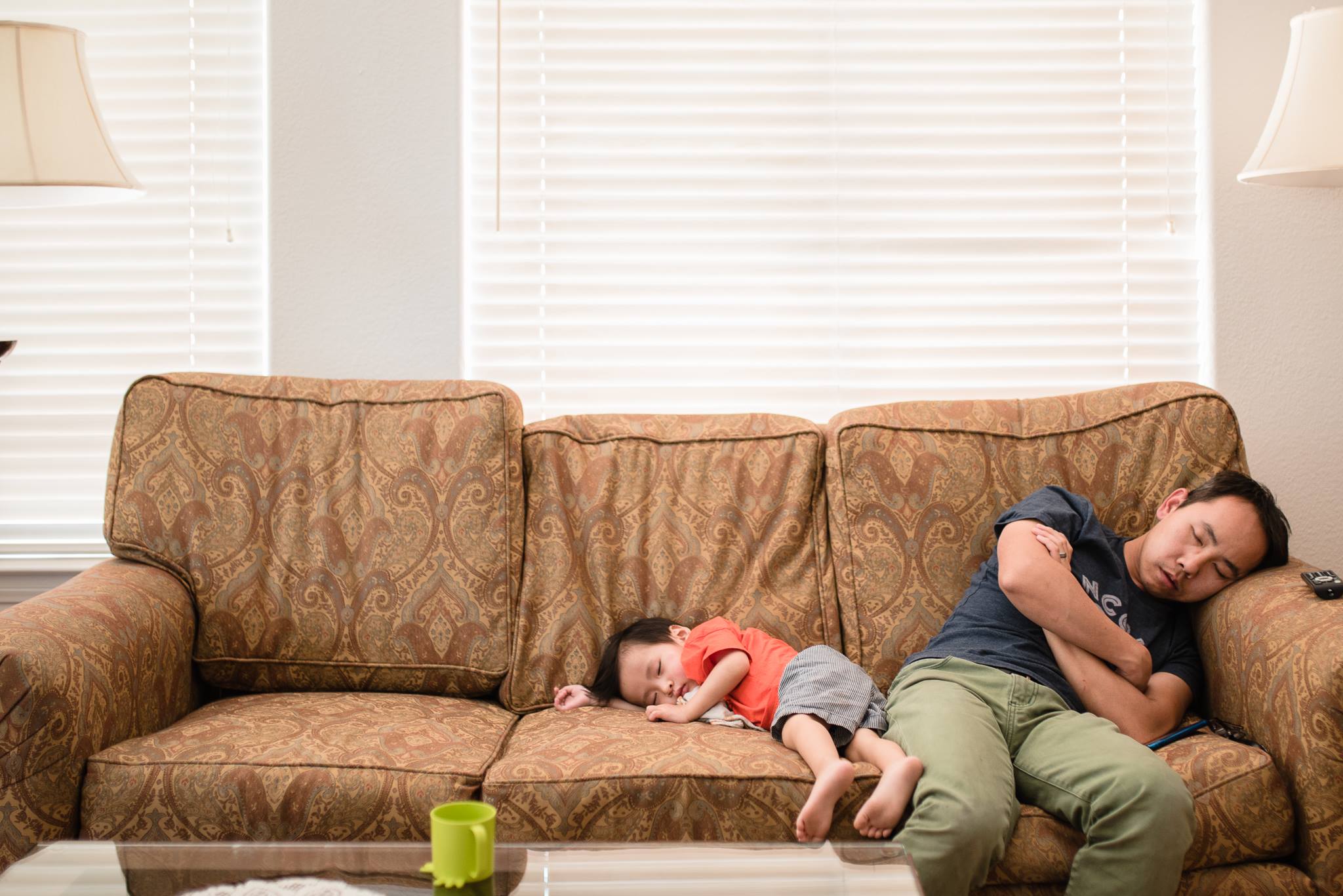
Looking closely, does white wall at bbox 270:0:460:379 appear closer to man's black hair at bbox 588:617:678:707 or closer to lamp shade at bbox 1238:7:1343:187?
man's black hair at bbox 588:617:678:707

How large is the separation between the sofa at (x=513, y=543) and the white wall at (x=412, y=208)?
370 mm

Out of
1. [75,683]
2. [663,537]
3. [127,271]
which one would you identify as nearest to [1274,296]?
[663,537]

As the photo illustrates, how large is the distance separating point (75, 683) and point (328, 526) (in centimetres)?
62

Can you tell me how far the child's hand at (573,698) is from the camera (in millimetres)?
2090

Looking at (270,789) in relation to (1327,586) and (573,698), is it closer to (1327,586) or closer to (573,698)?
(573,698)

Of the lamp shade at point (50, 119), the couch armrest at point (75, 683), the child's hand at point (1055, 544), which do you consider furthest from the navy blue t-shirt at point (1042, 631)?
the lamp shade at point (50, 119)

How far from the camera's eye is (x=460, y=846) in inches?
42.1

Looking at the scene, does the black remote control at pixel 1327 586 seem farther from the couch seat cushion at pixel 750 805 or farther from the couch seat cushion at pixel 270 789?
the couch seat cushion at pixel 270 789

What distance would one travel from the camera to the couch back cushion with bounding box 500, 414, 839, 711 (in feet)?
7.18

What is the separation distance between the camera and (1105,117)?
2762mm

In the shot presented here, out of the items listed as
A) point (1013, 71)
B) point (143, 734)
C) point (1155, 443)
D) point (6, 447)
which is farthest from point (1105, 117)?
point (6, 447)

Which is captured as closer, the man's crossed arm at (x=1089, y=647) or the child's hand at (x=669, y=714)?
the man's crossed arm at (x=1089, y=647)

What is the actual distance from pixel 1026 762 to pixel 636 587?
2.83 feet

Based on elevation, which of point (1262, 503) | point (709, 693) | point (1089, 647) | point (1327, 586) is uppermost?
point (1262, 503)
